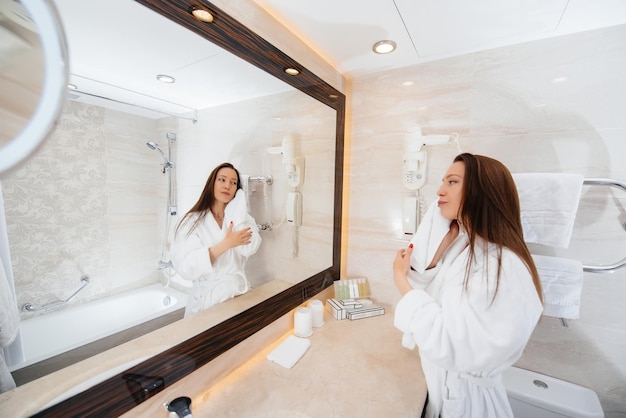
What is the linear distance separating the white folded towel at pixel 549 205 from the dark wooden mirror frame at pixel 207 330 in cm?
100

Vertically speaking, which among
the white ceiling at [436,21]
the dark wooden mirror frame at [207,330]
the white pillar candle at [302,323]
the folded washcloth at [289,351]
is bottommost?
the folded washcloth at [289,351]

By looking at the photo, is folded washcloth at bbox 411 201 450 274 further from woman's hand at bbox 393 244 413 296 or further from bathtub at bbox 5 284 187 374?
bathtub at bbox 5 284 187 374

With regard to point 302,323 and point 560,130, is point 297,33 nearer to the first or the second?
point 560,130

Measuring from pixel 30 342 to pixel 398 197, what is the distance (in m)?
1.44

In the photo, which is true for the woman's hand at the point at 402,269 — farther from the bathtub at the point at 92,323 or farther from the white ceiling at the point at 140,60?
the white ceiling at the point at 140,60

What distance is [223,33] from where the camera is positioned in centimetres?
82

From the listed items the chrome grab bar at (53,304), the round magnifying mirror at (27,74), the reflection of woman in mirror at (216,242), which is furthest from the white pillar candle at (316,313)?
the round magnifying mirror at (27,74)

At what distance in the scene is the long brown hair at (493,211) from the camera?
78 cm

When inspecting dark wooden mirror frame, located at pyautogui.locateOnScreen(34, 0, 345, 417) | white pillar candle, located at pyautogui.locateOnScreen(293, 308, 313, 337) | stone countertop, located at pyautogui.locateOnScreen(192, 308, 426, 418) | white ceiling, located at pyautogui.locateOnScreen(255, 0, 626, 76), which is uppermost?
white ceiling, located at pyautogui.locateOnScreen(255, 0, 626, 76)

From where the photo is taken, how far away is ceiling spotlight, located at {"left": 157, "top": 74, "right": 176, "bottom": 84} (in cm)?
70

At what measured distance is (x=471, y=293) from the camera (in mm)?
731

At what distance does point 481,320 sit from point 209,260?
844mm

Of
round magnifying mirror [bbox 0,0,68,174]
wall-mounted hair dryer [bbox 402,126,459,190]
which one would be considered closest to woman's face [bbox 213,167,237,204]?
round magnifying mirror [bbox 0,0,68,174]

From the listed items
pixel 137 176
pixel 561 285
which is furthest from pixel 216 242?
pixel 561 285
